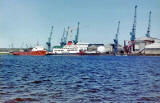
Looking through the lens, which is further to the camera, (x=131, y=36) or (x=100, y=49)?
(x=100, y=49)

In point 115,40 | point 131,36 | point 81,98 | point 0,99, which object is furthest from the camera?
point 115,40

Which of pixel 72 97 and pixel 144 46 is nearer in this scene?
→ pixel 72 97

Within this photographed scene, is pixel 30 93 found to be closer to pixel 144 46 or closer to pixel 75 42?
pixel 75 42

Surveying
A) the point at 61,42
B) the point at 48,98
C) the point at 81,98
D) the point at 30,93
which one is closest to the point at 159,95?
the point at 81,98

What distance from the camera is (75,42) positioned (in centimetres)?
13900

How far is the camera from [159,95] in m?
10.1

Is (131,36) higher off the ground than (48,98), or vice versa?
(131,36)

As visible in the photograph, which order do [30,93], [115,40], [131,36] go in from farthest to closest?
1. [115,40]
2. [131,36]
3. [30,93]

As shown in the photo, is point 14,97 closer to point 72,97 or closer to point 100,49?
point 72,97

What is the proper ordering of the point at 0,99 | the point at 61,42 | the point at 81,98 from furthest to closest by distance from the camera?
the point at 61,42 < the point at 81,98 < the point at 0,99

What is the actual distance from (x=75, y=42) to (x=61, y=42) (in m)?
12.5

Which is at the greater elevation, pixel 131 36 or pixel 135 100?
pixel 131 36

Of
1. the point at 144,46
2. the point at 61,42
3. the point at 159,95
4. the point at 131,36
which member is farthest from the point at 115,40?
the point at 159,95

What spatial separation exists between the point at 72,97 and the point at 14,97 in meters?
2.27
